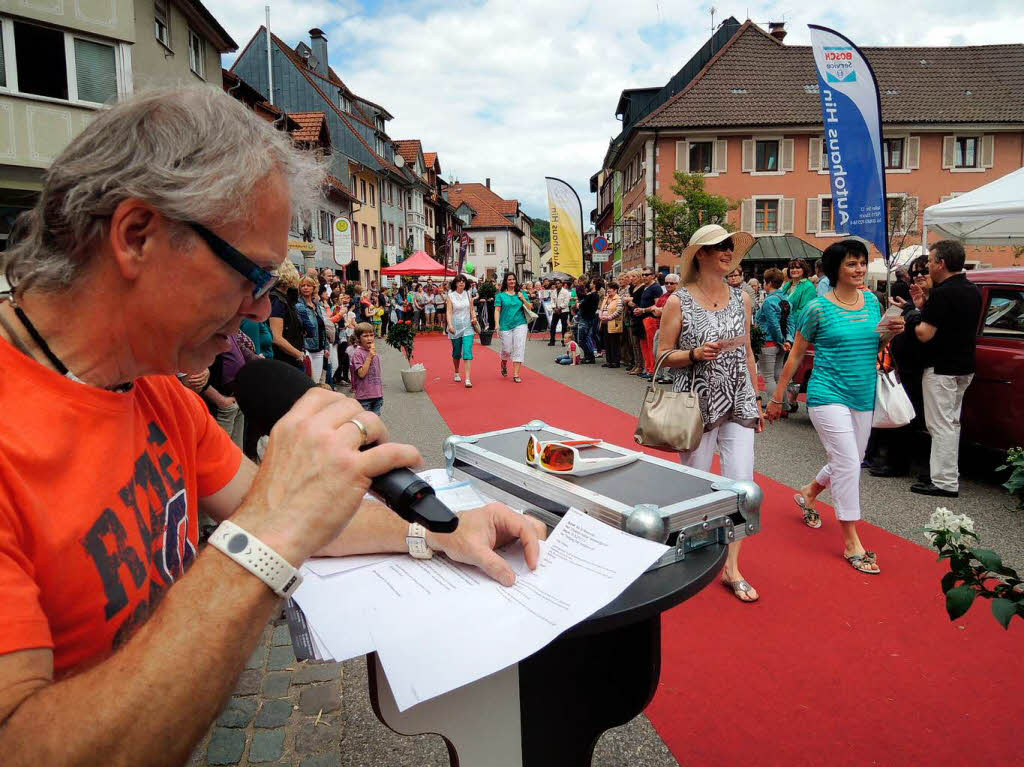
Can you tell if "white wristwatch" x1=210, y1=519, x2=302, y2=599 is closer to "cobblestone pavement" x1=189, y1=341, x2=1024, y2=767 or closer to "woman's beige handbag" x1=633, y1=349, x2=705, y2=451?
"cobblestone pavement" x1=189, y1=341, x2=1024, y2=767

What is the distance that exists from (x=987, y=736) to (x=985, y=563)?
57.3 inches

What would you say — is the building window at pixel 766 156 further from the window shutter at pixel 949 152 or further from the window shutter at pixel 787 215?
the window shutter at pixel 949 152

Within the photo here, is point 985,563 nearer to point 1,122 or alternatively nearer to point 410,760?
point 410,760

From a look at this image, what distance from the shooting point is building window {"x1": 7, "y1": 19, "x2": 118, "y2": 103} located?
1533 cm

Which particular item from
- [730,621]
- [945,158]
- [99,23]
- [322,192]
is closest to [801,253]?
[945,158]

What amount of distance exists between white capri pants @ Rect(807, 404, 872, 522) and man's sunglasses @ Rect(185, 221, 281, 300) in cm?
378

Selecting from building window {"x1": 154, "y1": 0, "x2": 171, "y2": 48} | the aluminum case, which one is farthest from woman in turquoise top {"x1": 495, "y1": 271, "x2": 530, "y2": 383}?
building window {"x1": 154, "y1": 0, "x2": 171, "y2": 48}

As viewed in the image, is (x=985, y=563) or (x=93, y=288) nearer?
(x=93, y=288)

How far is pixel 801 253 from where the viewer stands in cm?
2659

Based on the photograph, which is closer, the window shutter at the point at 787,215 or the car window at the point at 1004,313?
the car window at the point at 1004,313

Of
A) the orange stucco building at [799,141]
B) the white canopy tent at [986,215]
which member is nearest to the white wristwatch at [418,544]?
the white canopy tent at [986,215]

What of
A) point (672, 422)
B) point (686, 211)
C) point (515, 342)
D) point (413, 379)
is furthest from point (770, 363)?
point (686, 211)

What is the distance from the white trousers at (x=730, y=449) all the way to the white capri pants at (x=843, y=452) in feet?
2.28

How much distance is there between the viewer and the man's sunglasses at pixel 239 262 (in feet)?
3.62
